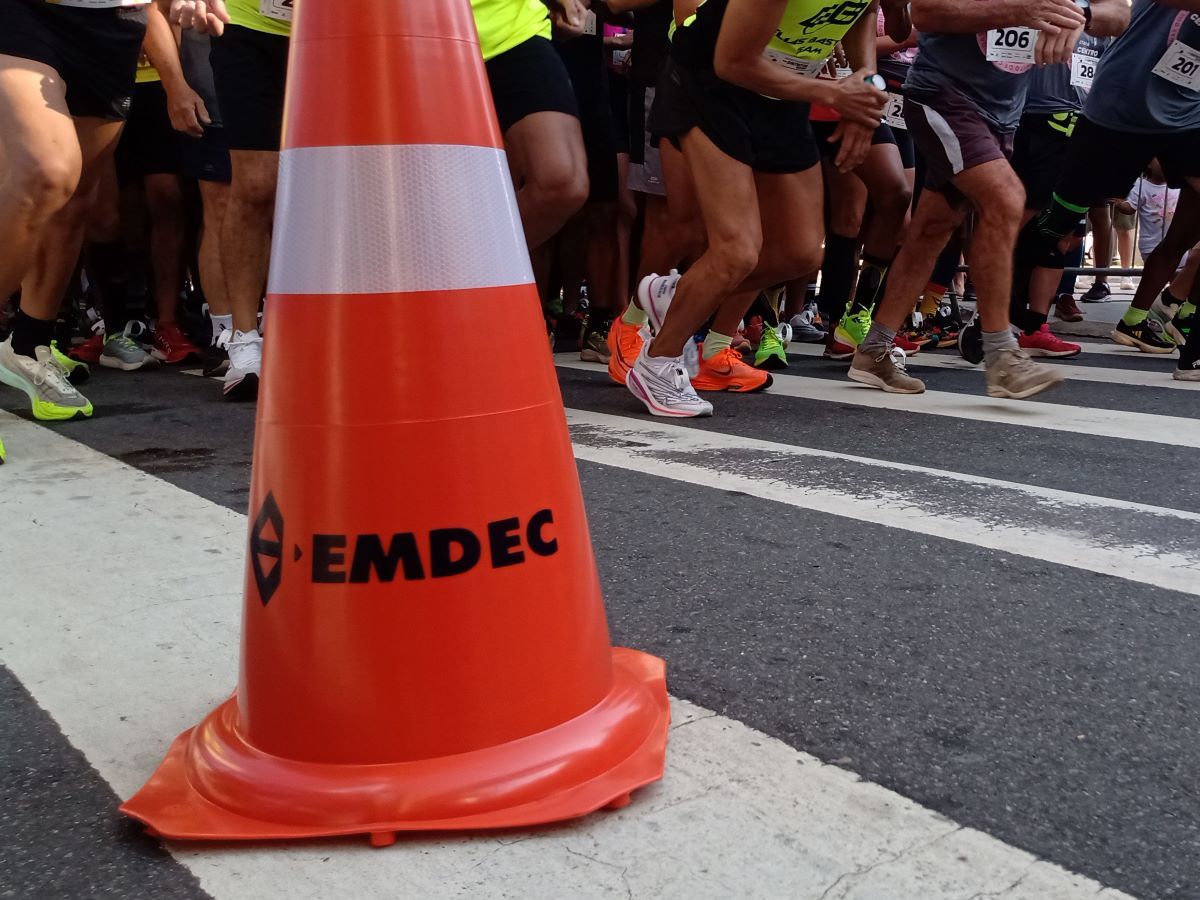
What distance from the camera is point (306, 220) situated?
154 cm

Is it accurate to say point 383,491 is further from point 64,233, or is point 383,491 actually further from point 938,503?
point 64,233

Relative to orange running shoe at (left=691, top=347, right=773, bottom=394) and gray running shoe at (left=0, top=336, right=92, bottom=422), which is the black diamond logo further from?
orange running shoe at (left=691, top=347, right=773, bottom=394)

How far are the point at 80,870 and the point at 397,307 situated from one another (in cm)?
74

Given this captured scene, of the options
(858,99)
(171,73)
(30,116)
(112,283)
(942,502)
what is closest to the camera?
(942,502)

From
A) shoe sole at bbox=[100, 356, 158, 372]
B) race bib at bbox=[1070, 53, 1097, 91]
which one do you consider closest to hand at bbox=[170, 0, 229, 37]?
shoe sole at bbox=[100, 356, 158, 372]

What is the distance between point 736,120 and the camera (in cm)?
449

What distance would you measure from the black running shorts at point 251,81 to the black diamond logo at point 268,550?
3417 millimetres

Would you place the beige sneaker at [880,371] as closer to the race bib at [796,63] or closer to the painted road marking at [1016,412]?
the painted road marking at [1016,412]

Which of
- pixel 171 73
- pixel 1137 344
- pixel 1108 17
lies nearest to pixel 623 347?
pixel 171 73

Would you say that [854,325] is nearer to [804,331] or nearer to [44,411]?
[804,331]

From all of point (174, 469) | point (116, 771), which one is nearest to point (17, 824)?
point (116, 771)

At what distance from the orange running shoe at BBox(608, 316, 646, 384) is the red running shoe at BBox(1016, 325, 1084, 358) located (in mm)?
2564

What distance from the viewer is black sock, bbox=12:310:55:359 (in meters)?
4.66

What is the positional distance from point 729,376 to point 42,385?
9.13ft
